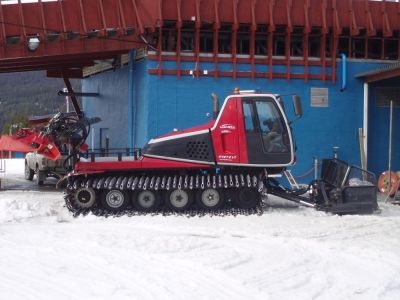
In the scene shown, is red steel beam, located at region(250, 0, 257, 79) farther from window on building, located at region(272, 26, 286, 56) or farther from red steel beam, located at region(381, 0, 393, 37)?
red steel beam, located at region(381, 0, 393, 37)

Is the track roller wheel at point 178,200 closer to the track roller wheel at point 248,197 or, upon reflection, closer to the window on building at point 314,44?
the track roller wheel at point 248,197

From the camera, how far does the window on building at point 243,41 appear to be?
54.2ft

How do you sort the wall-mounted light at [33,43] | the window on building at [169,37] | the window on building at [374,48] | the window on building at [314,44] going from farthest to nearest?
the window on building at [374,48] < the window on building at [314,44] < the window on building at [169,37] < the wall-mounted light at [33,43]

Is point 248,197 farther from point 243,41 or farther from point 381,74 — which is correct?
point 381,74

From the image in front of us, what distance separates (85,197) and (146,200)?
123 cm

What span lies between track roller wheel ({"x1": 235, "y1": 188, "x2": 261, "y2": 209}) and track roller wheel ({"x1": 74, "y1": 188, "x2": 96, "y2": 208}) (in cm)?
293

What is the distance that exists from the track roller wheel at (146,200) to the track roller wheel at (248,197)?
1658 millimetres

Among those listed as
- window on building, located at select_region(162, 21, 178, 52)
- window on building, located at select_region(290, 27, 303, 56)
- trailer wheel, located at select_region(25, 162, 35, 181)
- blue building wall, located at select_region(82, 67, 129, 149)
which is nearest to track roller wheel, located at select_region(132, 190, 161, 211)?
window on building, located at select_region(162, 21, 178, 52)

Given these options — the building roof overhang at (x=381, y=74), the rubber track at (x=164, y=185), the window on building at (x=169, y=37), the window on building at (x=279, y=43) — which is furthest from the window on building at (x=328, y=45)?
the rubber track at (x=164, y=185)

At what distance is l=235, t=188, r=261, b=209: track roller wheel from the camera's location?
11.6m

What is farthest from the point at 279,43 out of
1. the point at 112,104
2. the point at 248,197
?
the point at 248,197

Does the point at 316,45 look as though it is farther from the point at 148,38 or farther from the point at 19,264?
the point at 19,264

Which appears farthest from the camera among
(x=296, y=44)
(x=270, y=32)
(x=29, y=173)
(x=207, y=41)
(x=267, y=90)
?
(x=29, y=173)

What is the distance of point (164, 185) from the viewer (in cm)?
1152
